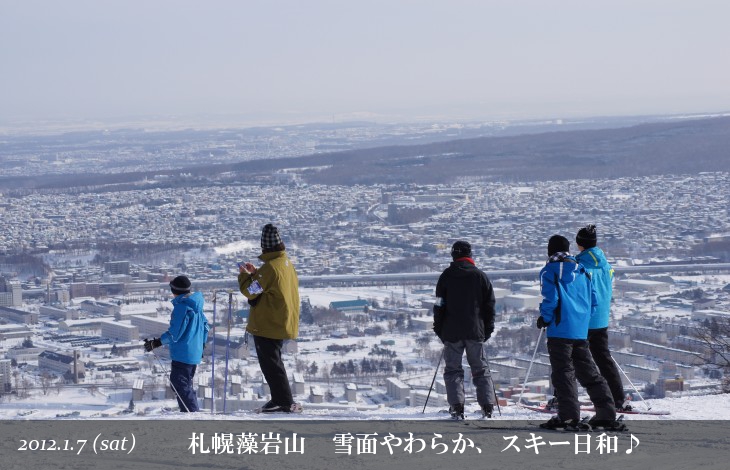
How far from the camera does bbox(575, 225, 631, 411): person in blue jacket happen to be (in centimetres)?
483

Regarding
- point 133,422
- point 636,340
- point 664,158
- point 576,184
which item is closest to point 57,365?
point 636,340

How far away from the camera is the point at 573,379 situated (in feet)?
14.9

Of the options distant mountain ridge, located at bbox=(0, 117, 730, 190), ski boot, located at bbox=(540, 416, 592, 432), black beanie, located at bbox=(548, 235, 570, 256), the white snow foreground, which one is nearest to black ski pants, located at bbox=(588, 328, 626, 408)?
the white snow foreground

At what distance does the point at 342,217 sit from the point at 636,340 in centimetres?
2591

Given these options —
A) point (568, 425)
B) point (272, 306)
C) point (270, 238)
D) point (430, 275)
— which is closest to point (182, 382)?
point (272, 306)

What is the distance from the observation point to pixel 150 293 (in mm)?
22797

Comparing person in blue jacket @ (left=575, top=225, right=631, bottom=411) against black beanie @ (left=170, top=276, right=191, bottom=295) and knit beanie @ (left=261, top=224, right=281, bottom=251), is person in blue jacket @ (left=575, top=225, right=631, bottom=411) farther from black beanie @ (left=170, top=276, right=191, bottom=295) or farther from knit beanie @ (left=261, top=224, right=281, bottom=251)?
black beanie @ (left=170, top=276, right=191, bottom=295)

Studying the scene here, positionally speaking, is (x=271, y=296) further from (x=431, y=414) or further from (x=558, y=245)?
(x=558, y=245)

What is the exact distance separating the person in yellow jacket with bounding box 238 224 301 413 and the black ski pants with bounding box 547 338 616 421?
1.20 metres

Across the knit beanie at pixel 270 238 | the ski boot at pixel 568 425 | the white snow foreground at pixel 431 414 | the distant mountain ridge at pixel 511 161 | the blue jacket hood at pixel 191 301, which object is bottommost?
the distant mountain ridge at pixel 511 161

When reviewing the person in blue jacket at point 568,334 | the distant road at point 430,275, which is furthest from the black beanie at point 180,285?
the distant road at point 430,275

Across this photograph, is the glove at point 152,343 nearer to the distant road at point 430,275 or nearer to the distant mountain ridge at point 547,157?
the distant road at point 430,275

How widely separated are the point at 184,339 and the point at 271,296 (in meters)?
0.57

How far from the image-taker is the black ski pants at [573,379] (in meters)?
4.52
